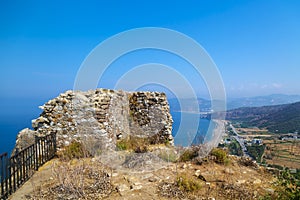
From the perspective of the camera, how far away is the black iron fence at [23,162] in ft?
15.9

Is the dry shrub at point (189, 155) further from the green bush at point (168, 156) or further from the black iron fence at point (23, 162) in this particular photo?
the black iron fence at point (23, 162)

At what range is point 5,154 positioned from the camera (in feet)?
15.8

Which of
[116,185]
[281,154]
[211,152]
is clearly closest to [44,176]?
[116,185]

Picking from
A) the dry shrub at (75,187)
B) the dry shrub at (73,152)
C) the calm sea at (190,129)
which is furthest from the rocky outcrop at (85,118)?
the calm sea at (190,129)

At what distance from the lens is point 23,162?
5766mm

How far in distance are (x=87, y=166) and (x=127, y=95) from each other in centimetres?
573

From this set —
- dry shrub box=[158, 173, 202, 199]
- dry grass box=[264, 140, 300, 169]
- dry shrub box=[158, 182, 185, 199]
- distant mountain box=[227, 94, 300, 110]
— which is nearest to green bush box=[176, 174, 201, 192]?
dry shrub box=[158, 173, 202, 199]

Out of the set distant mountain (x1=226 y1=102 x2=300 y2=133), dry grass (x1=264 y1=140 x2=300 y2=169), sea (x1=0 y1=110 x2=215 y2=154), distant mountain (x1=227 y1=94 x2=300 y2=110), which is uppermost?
distant mountain (x1=227 y1=94 x2=300 y2=110)

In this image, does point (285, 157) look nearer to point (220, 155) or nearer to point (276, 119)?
point (220, 155)

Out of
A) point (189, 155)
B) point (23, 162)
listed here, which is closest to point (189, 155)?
point (189, 155)

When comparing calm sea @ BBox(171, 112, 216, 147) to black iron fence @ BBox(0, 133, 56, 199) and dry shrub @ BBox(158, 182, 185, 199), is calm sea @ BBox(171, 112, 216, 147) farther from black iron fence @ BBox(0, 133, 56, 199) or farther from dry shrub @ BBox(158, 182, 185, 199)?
black iron fence @ BBox(0, 133, 56, 199)

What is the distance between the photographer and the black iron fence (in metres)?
4.84

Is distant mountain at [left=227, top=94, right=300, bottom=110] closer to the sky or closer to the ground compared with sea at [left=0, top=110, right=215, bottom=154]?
closer to the sky

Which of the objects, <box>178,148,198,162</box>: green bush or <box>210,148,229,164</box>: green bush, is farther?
<box>178,148,198,162</box>: green bush
